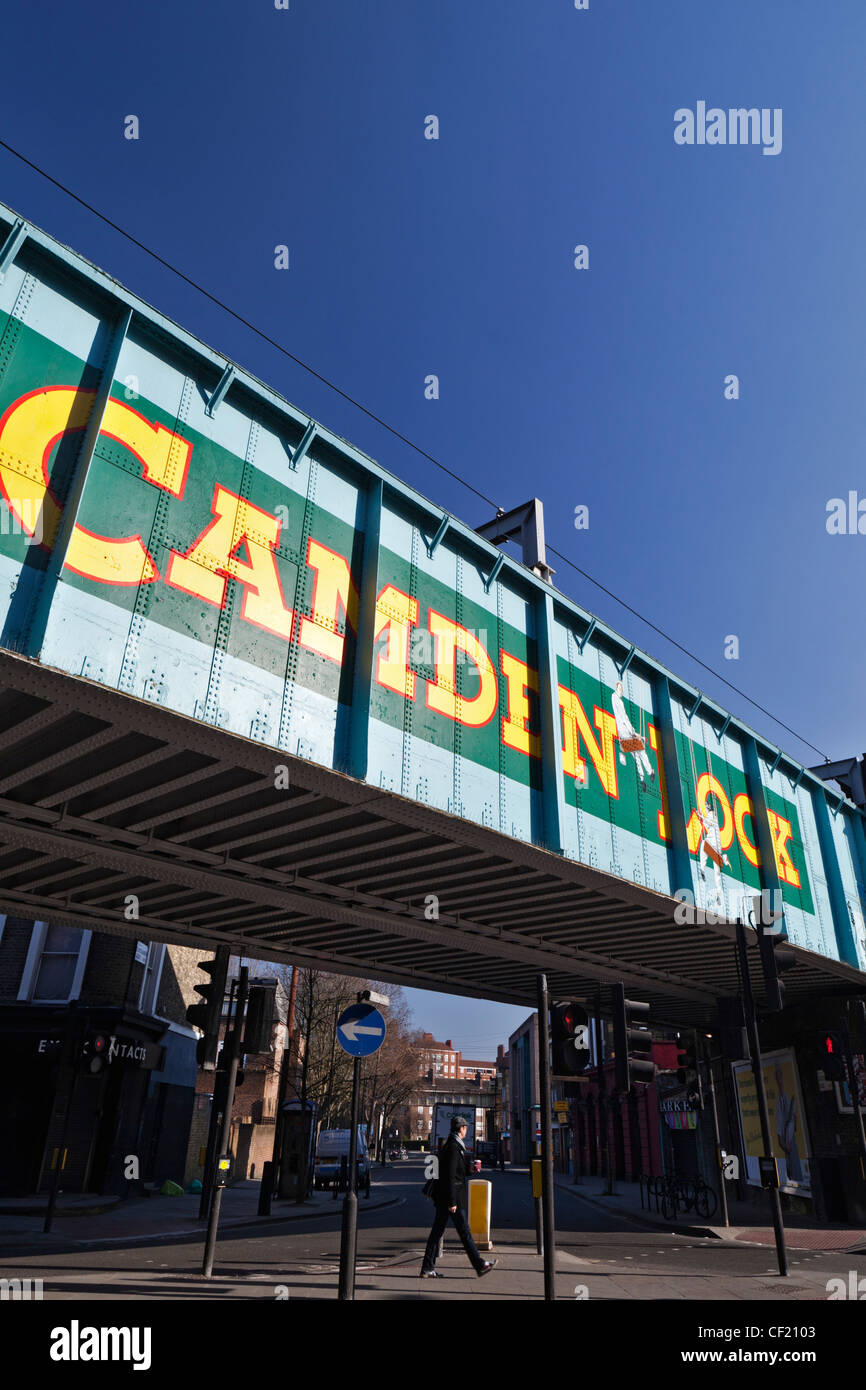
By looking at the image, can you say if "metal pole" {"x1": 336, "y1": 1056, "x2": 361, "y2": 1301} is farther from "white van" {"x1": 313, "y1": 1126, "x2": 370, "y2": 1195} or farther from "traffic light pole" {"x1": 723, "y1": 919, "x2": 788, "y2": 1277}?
"white van" {"x1": 313, "y1": 1126, "x2": 370, "y2": 1195}

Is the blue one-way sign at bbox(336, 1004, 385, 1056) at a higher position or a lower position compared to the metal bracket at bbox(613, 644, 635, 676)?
lower

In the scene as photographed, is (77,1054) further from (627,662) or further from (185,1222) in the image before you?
(627,662)

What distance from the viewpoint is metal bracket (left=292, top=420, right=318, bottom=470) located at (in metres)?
11.9

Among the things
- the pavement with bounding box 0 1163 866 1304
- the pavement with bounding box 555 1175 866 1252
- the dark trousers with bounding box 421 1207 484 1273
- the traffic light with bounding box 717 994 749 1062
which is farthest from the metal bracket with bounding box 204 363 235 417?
the pavement with bounding box 555 1175 866 1252

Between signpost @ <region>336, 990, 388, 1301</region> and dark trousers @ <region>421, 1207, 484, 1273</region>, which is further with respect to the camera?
dark trousers @ <region>421, 1207, 484, 1273</region>

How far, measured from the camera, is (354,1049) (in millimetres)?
9508

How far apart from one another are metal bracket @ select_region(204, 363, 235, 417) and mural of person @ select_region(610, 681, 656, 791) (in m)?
9.33

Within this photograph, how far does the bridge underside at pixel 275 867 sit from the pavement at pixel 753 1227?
575 cm

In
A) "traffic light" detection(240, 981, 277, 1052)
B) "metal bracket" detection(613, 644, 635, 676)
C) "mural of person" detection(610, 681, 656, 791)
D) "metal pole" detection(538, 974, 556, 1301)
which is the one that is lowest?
"metal pole" detection(538, 974, 556, 1301)

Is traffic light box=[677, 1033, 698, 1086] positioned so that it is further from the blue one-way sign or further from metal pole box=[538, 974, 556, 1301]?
the blue one-way sign

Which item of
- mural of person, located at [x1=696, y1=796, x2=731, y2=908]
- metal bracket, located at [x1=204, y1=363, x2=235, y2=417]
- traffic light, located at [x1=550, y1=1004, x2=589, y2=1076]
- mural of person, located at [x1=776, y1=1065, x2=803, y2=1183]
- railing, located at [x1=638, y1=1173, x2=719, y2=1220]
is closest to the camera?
traffic light, located at [x1=550, y1=1004, x2=589, y2=1076]

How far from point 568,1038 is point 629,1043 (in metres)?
1.37

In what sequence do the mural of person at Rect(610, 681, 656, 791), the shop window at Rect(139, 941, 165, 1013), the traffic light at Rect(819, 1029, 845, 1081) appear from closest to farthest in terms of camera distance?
the traffic light at Rect(819, 1029, 845, 1081) → the mural of person at Rect(610, 681, 656, 791) → the shop window at Rect(139, 941, 165, 1013)
